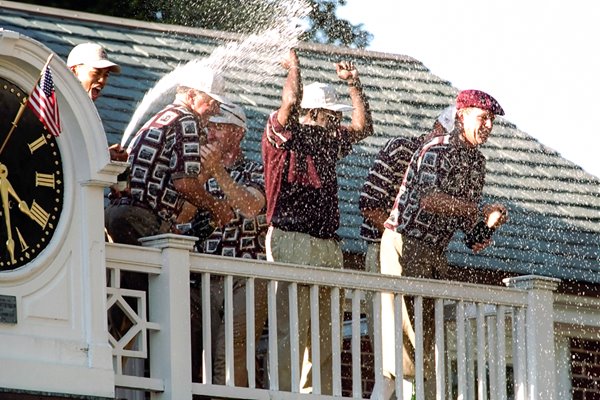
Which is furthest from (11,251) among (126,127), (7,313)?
(126,127)

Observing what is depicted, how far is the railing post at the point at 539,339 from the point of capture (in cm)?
1359

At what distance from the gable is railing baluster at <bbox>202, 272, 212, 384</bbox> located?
A: 4.14 meters

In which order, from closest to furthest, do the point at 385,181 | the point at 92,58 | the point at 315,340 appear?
the point at 315,340 → the point at 92,58 → the point at 385,181

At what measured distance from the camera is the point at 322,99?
44.4ft

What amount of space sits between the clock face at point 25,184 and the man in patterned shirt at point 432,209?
2.92 meters

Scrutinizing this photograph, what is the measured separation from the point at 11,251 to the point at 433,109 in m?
8.72

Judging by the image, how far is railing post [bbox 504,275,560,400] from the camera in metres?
13.6

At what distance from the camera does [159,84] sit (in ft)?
55.1

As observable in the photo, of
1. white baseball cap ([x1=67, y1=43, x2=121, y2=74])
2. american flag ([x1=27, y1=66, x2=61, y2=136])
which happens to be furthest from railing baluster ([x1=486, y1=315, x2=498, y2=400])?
american flag ([x1=27, y1=66, x2=61, y2=136])

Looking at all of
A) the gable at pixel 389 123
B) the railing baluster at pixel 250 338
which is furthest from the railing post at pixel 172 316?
the gable at pixel 389 123

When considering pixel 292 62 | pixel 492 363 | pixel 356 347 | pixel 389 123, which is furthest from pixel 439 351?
pixel 389 123

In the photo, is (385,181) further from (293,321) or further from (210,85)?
(293,321)

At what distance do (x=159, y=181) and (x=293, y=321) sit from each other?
1.17 m

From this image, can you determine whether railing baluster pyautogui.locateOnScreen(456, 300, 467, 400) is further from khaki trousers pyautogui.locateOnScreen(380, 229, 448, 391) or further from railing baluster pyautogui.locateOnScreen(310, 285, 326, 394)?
railing baluster pyautogui.locateOnScreen(310, 285, 326, 394)
